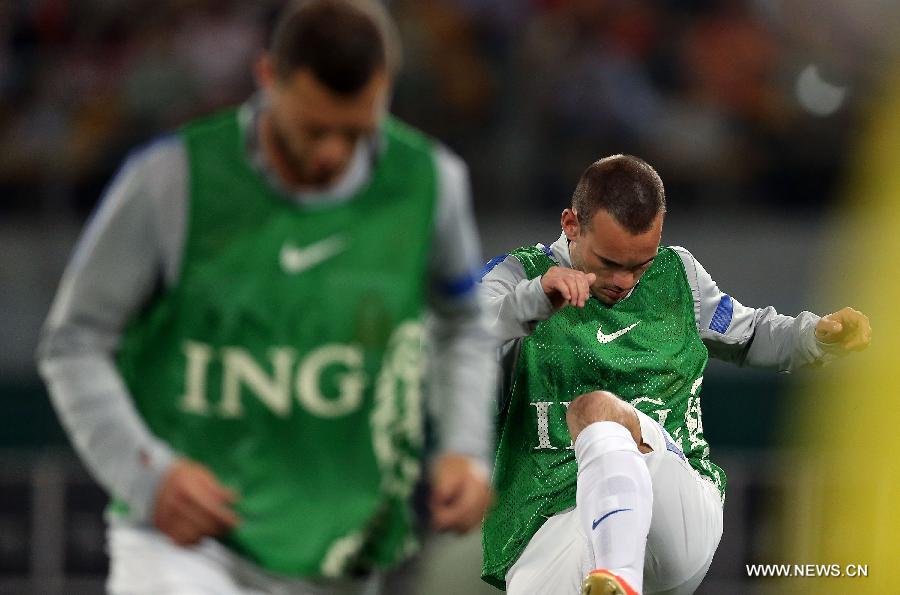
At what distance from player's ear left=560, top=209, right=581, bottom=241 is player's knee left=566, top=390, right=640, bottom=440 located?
0.40m

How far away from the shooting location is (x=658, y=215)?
12.5ft

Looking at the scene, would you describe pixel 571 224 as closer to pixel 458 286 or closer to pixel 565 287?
pixel 565 287

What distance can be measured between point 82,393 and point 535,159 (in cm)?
547

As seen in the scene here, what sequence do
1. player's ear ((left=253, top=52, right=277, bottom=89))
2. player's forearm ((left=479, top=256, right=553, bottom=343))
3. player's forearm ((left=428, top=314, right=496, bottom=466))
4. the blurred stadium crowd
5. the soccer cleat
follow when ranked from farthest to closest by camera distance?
1. the blurred stadium crowd
2. player's forearm ((left=479, top=256, right=553, bottom=343))
3. the soccer cleat
4. player's forearm ((left=428, top=314, right=496, bottom=466))
5. player's ear ((left=253, top=52, right=277, bottom=89))

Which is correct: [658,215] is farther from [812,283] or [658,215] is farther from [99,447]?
[812,283]

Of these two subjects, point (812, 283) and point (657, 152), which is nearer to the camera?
point (812, 283)

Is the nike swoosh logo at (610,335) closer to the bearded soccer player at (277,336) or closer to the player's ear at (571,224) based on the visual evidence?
the player's ear at (571,224)

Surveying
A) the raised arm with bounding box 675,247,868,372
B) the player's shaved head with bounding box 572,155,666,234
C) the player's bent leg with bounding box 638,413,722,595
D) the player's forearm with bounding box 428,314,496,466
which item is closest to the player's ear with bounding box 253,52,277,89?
the player's forearm with bounding box 428,314,496,466

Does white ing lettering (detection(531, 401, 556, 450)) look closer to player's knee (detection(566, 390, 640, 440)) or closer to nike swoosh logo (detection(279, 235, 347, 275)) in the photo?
player's knee (detection(566, 390, 640, 440))

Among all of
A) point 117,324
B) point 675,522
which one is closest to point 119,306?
point 117,324

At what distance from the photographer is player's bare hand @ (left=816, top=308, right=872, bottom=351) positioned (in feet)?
13.1

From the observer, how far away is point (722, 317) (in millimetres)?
4176

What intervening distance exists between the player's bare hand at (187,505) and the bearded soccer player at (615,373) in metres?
1.29

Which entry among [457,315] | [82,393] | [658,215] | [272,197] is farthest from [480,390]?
[658,215]
